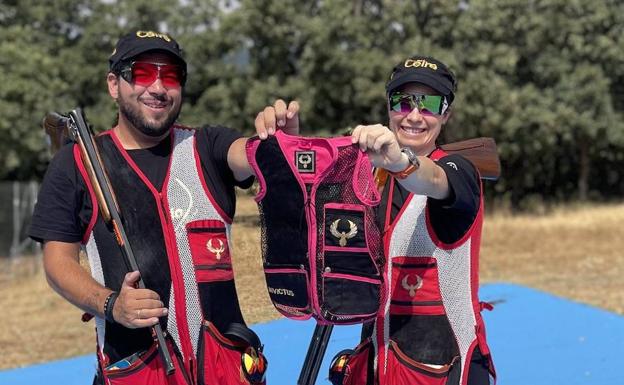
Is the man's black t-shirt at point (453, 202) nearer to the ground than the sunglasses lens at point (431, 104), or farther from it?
nearer to the ground

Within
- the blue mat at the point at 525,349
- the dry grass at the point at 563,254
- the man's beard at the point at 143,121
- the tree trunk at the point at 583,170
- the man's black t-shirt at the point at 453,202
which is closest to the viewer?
the man's black t-shirt at the point at 453,202

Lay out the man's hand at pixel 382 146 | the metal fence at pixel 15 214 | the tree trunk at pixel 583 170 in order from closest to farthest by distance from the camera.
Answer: the man's hand at pixel 382 146 → the metal fence at pixel 15 214 → the tree trunk at pixel 583 170

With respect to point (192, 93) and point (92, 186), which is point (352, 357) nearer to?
point (92, 186)

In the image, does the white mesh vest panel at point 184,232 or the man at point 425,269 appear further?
the white mesh vest panel at point 184,232

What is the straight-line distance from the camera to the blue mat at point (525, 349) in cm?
527

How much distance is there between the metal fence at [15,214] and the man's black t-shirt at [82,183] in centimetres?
1218

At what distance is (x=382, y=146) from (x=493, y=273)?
1091cm

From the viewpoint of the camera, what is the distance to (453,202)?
7.63 ft

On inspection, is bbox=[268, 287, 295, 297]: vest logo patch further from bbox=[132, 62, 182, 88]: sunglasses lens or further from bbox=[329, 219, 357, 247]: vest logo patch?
bbox=[132, 62, 182, 88]: sunglasses lens

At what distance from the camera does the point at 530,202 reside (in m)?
23.6

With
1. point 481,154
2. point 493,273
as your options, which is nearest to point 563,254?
point 493,273

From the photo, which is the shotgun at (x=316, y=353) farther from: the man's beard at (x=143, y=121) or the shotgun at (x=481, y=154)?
the man's beard at (x=143, y=121)

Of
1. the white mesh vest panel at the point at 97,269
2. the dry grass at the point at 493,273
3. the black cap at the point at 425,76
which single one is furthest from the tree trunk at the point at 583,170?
the white mesh vest panel at the point at 97,269

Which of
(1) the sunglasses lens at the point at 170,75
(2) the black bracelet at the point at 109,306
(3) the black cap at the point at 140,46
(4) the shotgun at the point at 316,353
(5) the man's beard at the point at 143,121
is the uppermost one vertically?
(3) the black cap at the point at 140,46
